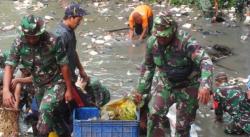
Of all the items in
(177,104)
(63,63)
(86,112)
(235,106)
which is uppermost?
(63,63)

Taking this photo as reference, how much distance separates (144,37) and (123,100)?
4.76 m

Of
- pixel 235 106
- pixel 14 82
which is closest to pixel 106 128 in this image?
pixel 14 82

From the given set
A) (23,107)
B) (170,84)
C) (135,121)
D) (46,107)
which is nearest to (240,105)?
(170,84)

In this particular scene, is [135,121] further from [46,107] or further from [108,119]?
[46,107]

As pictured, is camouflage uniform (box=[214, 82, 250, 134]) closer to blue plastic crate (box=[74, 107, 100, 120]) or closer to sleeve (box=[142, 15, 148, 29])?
blue plastic crate (box=[74, 107, 100, 120])

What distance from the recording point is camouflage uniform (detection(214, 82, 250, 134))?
623 centimetres

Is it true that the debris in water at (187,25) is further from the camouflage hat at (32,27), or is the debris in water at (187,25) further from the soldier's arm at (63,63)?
the camouflage hat at (32,27)

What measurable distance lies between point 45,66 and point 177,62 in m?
1.43

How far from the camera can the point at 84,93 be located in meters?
6.02

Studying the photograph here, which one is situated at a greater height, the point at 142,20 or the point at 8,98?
the point at 8,98

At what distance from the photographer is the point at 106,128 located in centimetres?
509

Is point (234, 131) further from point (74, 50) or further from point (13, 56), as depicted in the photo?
point (13, 56)

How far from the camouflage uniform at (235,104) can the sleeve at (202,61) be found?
57.5 inches

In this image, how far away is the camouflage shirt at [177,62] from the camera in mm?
4954
